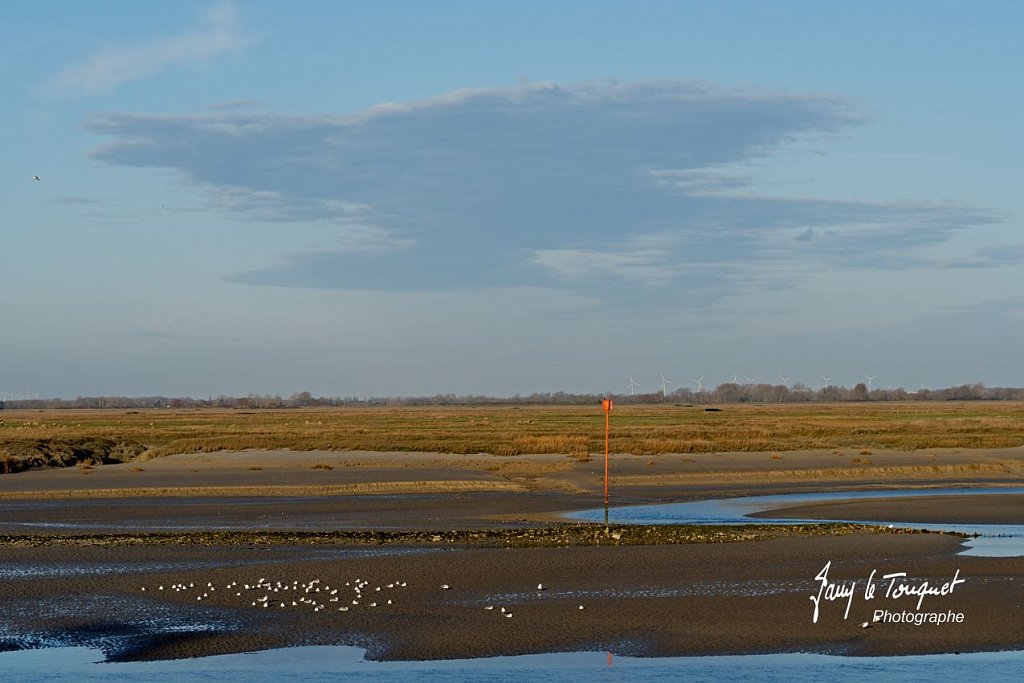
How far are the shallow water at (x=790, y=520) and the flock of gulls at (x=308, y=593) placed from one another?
1140 cm

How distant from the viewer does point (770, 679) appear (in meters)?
14.3

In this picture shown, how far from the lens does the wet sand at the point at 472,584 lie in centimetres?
1686

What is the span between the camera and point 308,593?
2041 centimetres

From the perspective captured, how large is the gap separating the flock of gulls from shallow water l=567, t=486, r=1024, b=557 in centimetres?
1140

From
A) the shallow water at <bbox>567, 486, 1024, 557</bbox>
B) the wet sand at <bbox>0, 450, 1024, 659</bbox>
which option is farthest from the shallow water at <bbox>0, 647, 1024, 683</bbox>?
the shallow water at <bbox>567, 486, 1024, 557</bbox>

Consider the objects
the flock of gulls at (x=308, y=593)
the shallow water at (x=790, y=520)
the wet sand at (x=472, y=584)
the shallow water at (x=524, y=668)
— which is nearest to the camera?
the shallow water at (x=524, y=668)

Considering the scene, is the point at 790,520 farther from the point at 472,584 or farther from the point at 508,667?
the point at 508,667

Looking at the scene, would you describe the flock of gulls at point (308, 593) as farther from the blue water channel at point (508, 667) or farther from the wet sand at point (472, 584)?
the blue water channel at point (508, 667)

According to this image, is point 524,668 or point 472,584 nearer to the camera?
point 524,668

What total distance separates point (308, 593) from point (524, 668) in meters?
6.48

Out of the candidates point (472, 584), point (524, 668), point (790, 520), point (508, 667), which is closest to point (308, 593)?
point (472, 584)

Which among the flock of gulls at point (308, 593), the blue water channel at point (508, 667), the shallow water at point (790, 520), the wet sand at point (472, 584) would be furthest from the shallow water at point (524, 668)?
the shallow water at point (790, 520)

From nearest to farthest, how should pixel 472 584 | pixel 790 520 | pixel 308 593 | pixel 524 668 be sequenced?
pixel 524 668 → pixel 308 593 → pixel 472 584 → pixel 790 520

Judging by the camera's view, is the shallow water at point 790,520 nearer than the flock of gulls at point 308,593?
No
